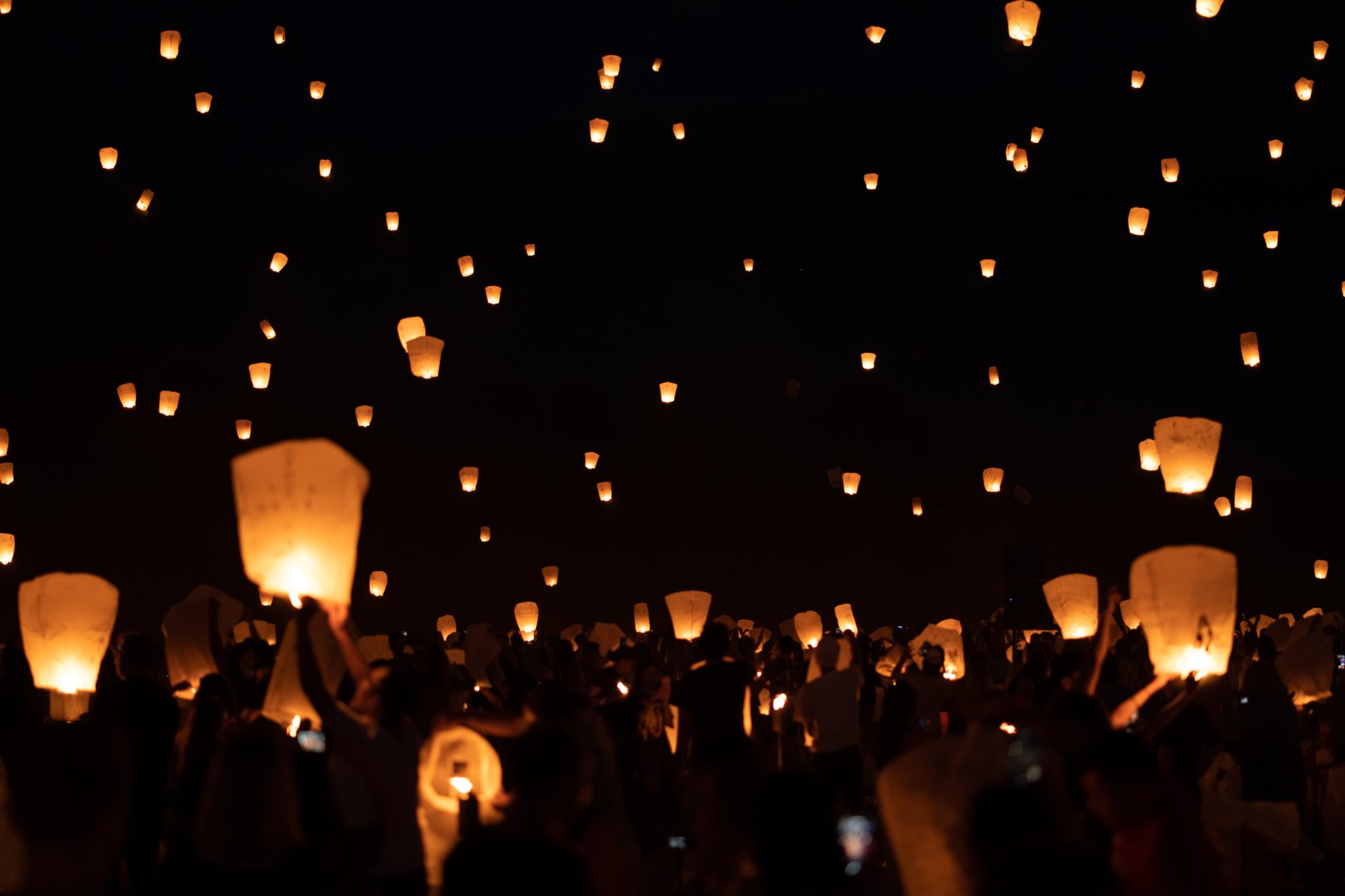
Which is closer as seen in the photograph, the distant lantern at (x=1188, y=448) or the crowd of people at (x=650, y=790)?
the crowd of people at (x=650, y=790)

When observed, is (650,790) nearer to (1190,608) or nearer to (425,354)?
(1190,608)

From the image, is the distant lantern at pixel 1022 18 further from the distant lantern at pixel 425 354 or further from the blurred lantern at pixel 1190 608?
the blurred lantern at pixel 1190 608

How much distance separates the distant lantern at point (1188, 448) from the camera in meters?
8.84

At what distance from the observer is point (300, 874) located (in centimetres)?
297

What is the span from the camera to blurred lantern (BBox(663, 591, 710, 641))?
15055mm

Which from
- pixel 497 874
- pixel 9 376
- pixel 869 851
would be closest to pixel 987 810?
pixel 869 851

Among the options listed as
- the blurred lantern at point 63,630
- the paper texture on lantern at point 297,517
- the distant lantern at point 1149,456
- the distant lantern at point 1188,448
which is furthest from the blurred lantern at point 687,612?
the paper texture on lantern at point 297,517

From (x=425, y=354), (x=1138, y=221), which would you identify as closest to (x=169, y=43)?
(x=425, y=354)

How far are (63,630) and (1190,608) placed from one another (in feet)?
14.6

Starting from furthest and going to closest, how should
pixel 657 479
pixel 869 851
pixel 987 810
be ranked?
pixel 657 479
pixel 869 851
pixel 987 810

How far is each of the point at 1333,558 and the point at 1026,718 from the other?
3303cm

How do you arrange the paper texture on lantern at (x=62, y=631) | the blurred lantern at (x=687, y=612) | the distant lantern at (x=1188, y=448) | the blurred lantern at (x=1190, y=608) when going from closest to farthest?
the blurred lantern at (x=1190, y=608)
the paper texture on lantern at (x=62, y=631)
the distant lantern at (x=1188, y=448)
the blurred lantern at (x=687, y=612)

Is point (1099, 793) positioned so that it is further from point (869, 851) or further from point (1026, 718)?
point (1026, 718)

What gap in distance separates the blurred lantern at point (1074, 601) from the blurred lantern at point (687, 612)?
4.16m
